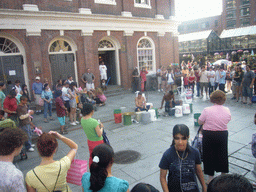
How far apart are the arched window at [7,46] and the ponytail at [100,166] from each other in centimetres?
1089

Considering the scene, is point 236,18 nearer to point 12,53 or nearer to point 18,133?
point 12,53

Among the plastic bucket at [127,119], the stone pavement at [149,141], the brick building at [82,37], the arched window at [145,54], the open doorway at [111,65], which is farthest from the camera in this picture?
the arched window at [145,54]

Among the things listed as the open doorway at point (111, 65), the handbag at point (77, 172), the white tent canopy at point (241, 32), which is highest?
the white tent canopy at point (241, 32)

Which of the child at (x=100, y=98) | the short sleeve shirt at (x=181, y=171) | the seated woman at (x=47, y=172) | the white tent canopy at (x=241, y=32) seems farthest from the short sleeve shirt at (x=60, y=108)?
the white tent canopy at (x=241, y=32)

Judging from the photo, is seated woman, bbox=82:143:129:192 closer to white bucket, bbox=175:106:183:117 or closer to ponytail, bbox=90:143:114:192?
ponytail, bbox=90:143:114:192

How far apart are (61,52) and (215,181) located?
40.9 feet

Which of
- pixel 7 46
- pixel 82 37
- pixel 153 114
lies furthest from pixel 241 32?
pixel 7 46

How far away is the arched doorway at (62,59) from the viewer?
40.7ft

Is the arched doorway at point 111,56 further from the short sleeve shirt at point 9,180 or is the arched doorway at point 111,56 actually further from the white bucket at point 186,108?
the short sleeve shirt at point 9,180

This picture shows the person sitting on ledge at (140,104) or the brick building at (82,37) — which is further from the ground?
the brick building at (82,37)

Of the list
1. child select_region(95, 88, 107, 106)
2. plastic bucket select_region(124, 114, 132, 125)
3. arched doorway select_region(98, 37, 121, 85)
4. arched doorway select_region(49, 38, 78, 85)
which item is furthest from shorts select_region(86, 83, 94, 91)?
plastic bucket select_region(124, 114, 132, 125)

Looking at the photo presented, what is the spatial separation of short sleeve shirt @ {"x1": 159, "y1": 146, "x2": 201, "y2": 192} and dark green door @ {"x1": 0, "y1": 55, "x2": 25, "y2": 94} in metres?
10.5

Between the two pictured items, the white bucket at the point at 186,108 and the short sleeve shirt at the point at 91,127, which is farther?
the white bucket at the point at 186,108

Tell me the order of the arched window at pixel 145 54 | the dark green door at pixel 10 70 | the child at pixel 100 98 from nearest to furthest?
1. the dark green door at pixel 10 70
2. the child at pixel 100 98
3. the arched window at pixel 145 54
